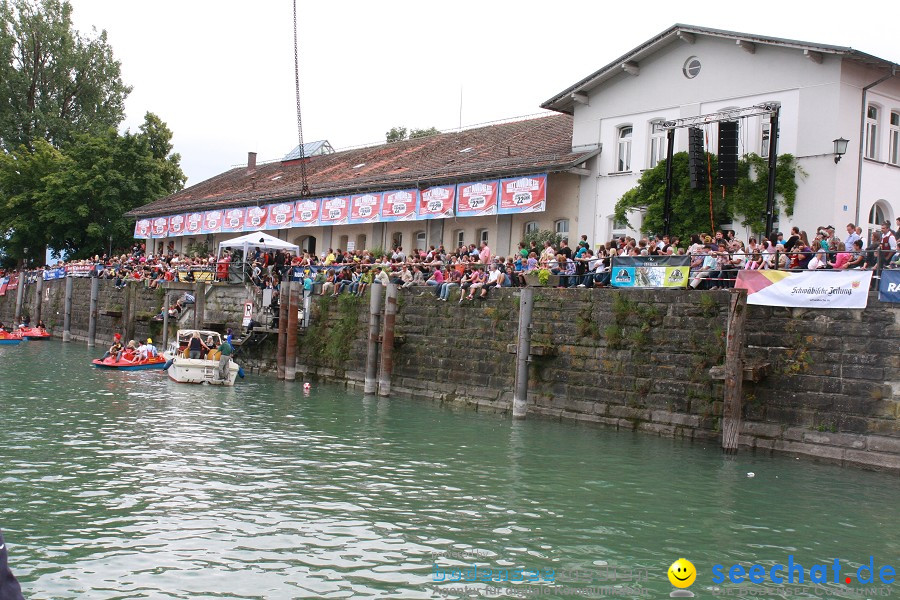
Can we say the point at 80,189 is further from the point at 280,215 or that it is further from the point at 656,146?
the point at 656,146

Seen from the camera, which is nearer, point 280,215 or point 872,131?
point 872,131

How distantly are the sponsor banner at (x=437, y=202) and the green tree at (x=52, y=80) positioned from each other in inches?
1338

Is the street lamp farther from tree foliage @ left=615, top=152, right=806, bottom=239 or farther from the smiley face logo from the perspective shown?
the smiley face logo

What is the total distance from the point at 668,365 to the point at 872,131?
419 inches

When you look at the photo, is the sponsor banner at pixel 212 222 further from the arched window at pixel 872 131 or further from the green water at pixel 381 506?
the arched window at pixel 872 131

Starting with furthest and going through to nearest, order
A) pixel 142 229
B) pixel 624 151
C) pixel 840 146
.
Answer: pixel 142 229, pixel 624 151, pixel 840 146

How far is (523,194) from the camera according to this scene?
3089cm

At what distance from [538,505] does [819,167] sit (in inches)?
608

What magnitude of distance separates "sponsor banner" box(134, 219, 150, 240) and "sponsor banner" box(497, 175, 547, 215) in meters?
30.1

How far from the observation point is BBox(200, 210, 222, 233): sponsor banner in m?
47.8

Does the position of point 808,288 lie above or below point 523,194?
below

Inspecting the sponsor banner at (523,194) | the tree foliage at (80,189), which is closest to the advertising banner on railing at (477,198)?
the sponsor banner at (523,194)

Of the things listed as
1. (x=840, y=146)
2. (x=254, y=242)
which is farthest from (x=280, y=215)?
(x=840, y=146)

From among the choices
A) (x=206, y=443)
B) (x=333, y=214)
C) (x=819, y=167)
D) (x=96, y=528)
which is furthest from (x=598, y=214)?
(x=96, y=528)
